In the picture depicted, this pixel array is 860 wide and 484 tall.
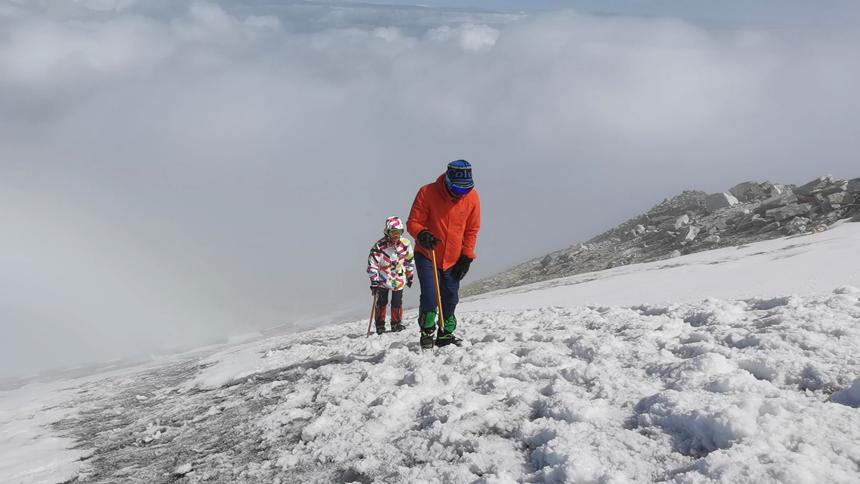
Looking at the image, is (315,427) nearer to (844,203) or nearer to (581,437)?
(581,437)

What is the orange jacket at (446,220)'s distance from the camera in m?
6.62

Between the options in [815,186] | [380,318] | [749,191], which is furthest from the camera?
[749,191]

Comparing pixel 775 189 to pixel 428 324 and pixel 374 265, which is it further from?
pixel 428 324

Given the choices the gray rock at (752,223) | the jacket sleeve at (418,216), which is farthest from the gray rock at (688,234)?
the jacket sleeve at (418,216)

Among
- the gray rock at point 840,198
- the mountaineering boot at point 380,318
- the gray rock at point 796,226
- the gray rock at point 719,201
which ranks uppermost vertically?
the gray rock at point 719,201

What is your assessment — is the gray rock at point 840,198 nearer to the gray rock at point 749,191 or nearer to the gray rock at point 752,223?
the gray rock at point 752,223

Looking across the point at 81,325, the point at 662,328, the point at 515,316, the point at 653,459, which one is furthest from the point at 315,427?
the point at 81,325

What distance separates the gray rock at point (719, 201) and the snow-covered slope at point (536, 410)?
1867cm

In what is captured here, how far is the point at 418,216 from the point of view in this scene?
6.64m

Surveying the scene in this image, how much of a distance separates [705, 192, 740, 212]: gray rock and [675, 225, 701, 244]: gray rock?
428 cm

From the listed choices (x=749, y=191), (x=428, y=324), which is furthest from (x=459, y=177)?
(x=749, y=191)

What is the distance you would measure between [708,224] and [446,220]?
19224 mm

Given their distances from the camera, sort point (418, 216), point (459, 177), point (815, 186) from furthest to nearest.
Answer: point (815, 186)
point (418, 216)
point (459, 177)

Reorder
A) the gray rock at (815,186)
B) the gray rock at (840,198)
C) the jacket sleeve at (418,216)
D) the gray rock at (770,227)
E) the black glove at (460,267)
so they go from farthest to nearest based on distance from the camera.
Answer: the gray rock at (815,186), the gray rock at (770,227), the gray rock at (840,198), the black glove at (460,267), the jacket sleeve at (418,216)
